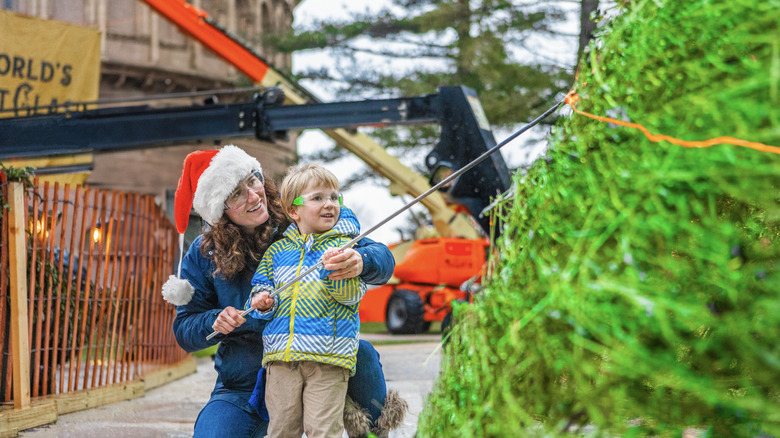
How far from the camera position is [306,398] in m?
2.54

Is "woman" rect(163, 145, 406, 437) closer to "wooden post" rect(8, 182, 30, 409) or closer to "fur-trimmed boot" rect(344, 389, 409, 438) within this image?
"fur-trimmed boot" rect(344, 389, 409, 438)

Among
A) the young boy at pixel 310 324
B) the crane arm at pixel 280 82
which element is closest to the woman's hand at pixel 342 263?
the young boy at pixel 310 324

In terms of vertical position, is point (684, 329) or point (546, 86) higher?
point (546, 86)

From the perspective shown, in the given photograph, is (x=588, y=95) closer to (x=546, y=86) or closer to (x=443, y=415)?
(x=443, y=415)

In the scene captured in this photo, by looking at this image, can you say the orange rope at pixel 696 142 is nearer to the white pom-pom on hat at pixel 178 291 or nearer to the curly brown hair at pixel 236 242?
the curly brown hair at pixel 236 242

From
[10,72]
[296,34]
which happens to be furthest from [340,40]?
[10,72]

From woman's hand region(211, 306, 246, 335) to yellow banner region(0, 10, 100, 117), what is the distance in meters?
9.21

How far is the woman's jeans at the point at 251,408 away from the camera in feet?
8.87

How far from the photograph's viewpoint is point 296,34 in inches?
737

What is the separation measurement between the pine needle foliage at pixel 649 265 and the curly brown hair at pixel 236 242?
1.70 metres

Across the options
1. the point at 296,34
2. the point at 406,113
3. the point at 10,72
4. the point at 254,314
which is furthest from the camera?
the point at 296,34

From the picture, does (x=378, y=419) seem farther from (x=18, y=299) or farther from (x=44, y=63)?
(x=44, y=63)

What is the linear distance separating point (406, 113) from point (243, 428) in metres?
3.66

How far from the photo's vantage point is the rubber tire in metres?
11.8
